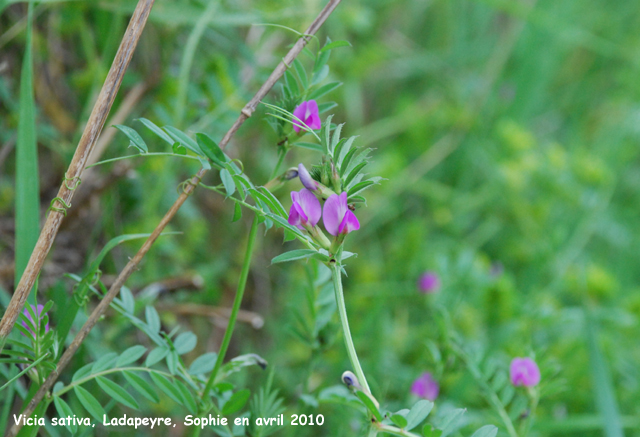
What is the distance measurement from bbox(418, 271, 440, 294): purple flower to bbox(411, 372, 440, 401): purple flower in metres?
0.33

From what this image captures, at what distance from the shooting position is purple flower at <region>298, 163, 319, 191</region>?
1.58 feet

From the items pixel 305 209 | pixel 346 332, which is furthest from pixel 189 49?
pixel 346 332

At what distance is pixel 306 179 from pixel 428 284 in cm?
75

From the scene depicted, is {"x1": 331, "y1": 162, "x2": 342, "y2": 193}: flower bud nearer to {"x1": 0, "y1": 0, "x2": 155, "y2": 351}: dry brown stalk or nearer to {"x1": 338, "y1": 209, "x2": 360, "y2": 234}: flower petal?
{"x1": 338, "y1": 209, "x2": 360, "y2": 234}: flower petal

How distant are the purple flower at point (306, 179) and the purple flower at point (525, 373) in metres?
0.41

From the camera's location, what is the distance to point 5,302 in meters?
0.68

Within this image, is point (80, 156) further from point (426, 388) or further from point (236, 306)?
point (426, 388)

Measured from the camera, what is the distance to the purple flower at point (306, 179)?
0.48 m

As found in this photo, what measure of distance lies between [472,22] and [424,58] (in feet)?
1.12

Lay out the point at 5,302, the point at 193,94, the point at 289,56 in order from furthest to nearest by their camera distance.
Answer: the point at 193,94 < the point at 5,302 < the point at 289,56

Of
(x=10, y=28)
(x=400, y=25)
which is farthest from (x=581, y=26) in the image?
(x=10, y=28)

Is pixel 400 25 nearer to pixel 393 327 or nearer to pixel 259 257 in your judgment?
pixel 259 257

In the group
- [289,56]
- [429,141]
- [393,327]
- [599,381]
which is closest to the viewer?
[289,56]

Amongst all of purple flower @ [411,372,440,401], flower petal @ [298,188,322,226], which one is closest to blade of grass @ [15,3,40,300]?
flower petal @ [298,188,322,226]
